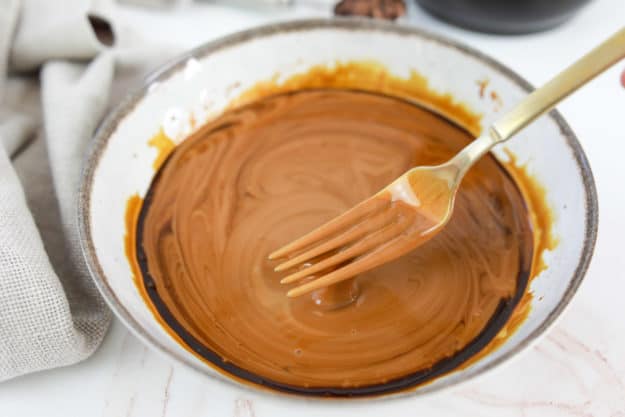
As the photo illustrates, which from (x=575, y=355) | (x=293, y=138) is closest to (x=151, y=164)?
(x=293, y=138)

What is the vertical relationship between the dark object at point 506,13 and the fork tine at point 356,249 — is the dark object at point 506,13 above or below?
above

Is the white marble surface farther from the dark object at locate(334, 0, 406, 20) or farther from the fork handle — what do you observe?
the dark object at locate(334, 0, 406, 20)

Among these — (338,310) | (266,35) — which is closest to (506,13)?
(266,35)

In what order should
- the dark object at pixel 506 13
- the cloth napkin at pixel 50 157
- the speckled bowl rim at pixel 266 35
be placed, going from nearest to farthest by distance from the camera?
the speckled bowl rim at pixel 266 35 → the cloth napkin at pixel 50 157 → the dark object at pixel 506 13

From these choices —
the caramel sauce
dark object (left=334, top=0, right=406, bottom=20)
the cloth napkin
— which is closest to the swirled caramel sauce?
the caramel sauce

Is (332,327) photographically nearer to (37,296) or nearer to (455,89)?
(37,296)

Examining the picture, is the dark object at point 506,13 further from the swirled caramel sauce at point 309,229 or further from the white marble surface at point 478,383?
the white marble surface at point 478,383

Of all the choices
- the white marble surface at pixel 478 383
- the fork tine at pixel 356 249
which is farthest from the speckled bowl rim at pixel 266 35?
the fork tine at pixel 356 249

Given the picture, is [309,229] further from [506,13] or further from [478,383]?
[506,13]
